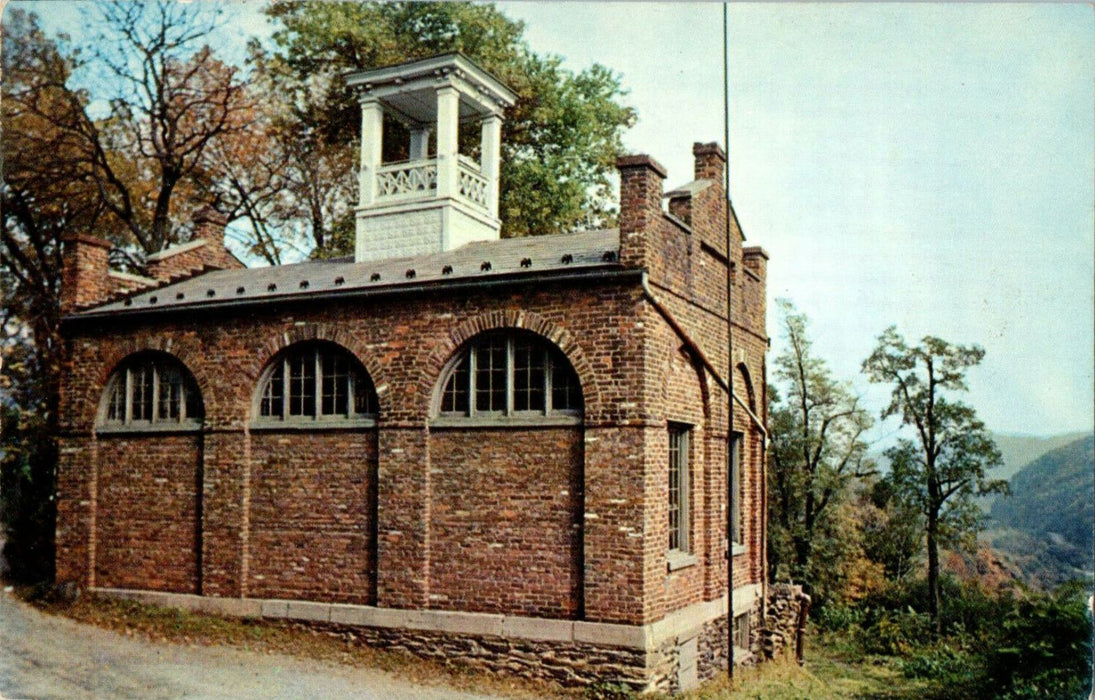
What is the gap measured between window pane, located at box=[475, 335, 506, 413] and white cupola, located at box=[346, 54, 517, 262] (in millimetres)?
3674

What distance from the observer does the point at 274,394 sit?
15.9m

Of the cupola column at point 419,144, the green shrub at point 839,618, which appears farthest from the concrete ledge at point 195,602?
the green shrub at point 839,618

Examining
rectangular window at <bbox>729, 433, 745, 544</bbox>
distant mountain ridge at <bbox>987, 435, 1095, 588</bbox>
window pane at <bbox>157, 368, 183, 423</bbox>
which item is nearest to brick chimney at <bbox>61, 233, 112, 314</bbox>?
window pane at <bbox>157, 368, 183, 423</bbox>

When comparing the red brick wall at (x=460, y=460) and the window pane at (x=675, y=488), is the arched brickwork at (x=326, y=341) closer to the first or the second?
the red brick wall at (x=460, y=460)

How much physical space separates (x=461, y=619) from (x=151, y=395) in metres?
7.52

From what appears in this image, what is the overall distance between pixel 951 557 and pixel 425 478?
21.4m


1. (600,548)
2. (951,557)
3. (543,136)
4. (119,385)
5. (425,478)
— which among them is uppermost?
(543,136)

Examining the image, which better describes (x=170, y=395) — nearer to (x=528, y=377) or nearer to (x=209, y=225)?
(x=209, y=225)

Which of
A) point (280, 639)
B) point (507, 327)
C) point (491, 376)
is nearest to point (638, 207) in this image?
point (507, 327)

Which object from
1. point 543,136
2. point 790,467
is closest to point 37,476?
point 543,136

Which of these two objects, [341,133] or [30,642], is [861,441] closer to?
[341,133]

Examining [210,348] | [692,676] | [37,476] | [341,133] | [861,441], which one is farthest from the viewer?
[341,133]

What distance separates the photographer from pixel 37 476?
22.5 meters

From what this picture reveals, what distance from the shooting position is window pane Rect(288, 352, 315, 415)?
1559 centimetres
